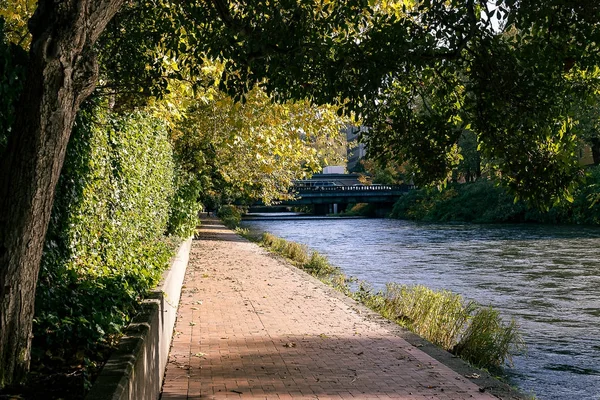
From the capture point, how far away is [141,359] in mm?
5438

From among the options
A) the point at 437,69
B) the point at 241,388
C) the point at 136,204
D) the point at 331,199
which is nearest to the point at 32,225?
the point at 241,388

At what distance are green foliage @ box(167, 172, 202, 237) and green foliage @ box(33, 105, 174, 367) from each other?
30.6 feet

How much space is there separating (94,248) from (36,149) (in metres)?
3.45

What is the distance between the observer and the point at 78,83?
4727 mm

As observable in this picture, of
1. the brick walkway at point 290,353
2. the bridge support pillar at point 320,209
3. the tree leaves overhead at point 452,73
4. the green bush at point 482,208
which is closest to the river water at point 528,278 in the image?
the brick walkway at point 290,353

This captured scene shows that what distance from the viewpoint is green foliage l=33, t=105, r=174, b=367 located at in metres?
5.79

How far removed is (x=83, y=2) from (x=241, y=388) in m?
3.88

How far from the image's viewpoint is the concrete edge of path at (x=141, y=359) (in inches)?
178

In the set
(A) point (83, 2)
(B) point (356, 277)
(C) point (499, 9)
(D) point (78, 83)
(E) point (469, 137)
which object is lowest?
(B) point (356, 277)

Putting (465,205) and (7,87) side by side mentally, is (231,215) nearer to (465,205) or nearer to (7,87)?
(465,205)

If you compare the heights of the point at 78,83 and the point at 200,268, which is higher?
the point at 78,83

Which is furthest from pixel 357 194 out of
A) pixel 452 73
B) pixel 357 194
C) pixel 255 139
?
pixel 452 73

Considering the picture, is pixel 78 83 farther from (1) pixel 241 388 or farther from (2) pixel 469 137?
(2) pixel 469 137

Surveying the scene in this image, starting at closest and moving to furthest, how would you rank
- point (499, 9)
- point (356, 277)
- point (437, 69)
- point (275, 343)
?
point (499, 9) < point (437, 69) < point (275, 343) < point (356, 277)
